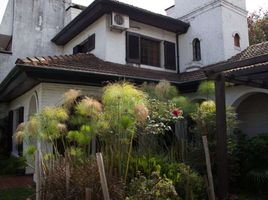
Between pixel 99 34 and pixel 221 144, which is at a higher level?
pixel 99 34

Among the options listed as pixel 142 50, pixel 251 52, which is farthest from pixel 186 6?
pixel 251 52

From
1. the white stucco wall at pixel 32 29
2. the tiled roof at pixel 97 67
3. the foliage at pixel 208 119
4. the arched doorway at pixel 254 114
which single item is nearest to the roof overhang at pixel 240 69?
the foliage at pixel 208 119

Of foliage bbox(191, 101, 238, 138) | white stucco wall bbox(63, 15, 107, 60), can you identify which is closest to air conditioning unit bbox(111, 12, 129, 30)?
white stucco wall bbox(63, 15, 107, 60)

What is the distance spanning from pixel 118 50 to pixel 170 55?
289 cm

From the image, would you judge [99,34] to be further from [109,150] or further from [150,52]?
[109,150]

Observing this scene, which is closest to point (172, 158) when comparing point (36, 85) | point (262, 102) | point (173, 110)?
point (173, 110)

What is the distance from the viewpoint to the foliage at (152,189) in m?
5.32

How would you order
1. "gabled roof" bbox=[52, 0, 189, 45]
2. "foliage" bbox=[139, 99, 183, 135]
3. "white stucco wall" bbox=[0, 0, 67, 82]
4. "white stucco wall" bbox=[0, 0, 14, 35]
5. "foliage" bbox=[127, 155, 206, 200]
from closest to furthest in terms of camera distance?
1. "foliage" bbox=[127, 155, 206, 200]
2. "foliage" bbox=[139, 99, 183, 135]
3. "gabled roof" bbox=[52, 0, 189, 45]
4. "white stucco wall" bbox=[0, 0, 67, 82]
5. "white stucco wall" bbox=[0, 0, 14, 35]

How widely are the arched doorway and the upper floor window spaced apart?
3.46m

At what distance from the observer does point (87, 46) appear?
13.1m

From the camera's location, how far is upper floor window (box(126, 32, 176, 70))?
1226cm

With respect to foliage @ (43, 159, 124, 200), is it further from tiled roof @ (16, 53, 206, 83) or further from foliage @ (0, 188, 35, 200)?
tiled roof @ (16, 53, 206, 83)

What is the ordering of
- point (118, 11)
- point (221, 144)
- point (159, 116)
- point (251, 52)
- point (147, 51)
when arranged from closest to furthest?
point (221, 144)
point (159, 116)
point (118, 11)
point (251, 52)
point (147, 51)

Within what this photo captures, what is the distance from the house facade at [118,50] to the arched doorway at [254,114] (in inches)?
1.5
